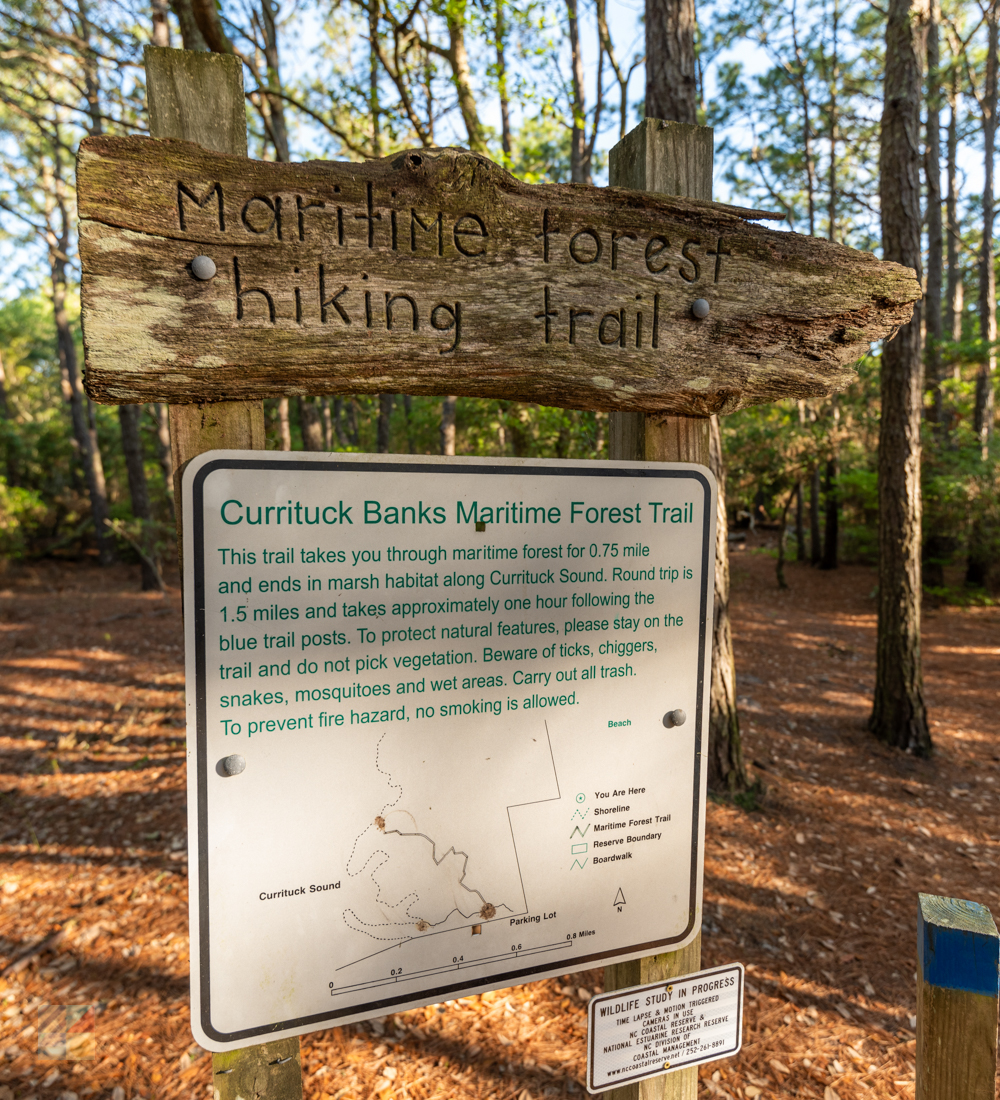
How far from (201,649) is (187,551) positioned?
17cm

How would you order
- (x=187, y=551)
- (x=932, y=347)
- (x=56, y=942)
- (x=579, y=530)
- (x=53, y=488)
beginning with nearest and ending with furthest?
1. (x=187, y=551)
2. (x=579, y=530)
3. (x=56, y=942)
4. (x=932, y=347)
5. (x=53, y=488)

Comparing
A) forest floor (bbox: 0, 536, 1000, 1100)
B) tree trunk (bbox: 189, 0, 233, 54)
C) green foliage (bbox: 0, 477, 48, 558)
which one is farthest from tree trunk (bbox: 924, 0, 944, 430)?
green foliage (bbox: 0, 477, 48, 558)

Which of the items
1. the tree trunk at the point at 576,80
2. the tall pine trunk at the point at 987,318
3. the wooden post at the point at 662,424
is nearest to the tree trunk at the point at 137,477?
the tree trunk at the point at 576,80

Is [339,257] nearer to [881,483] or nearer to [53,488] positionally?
[881,483]

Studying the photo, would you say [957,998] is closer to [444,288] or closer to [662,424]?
[662,424]

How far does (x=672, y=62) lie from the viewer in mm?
4684

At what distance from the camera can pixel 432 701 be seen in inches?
53.6

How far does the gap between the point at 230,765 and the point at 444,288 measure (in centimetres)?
96

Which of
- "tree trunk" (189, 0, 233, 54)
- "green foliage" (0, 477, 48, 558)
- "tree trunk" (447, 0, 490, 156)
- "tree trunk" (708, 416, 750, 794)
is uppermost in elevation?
"tree trunk" (447, 0, 490, 156)

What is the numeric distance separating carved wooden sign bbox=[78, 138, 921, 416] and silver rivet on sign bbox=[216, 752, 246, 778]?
646 mm

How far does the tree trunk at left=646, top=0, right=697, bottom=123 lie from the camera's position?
470cm

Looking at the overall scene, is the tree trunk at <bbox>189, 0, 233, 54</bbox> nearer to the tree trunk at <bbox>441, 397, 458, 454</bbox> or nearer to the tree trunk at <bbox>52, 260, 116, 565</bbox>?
the tree trunk at <bbox>441, 397, 458, 454</bbox>

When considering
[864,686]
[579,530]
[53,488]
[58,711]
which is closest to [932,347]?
[864,686]

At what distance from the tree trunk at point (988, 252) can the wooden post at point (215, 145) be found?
1443cm
